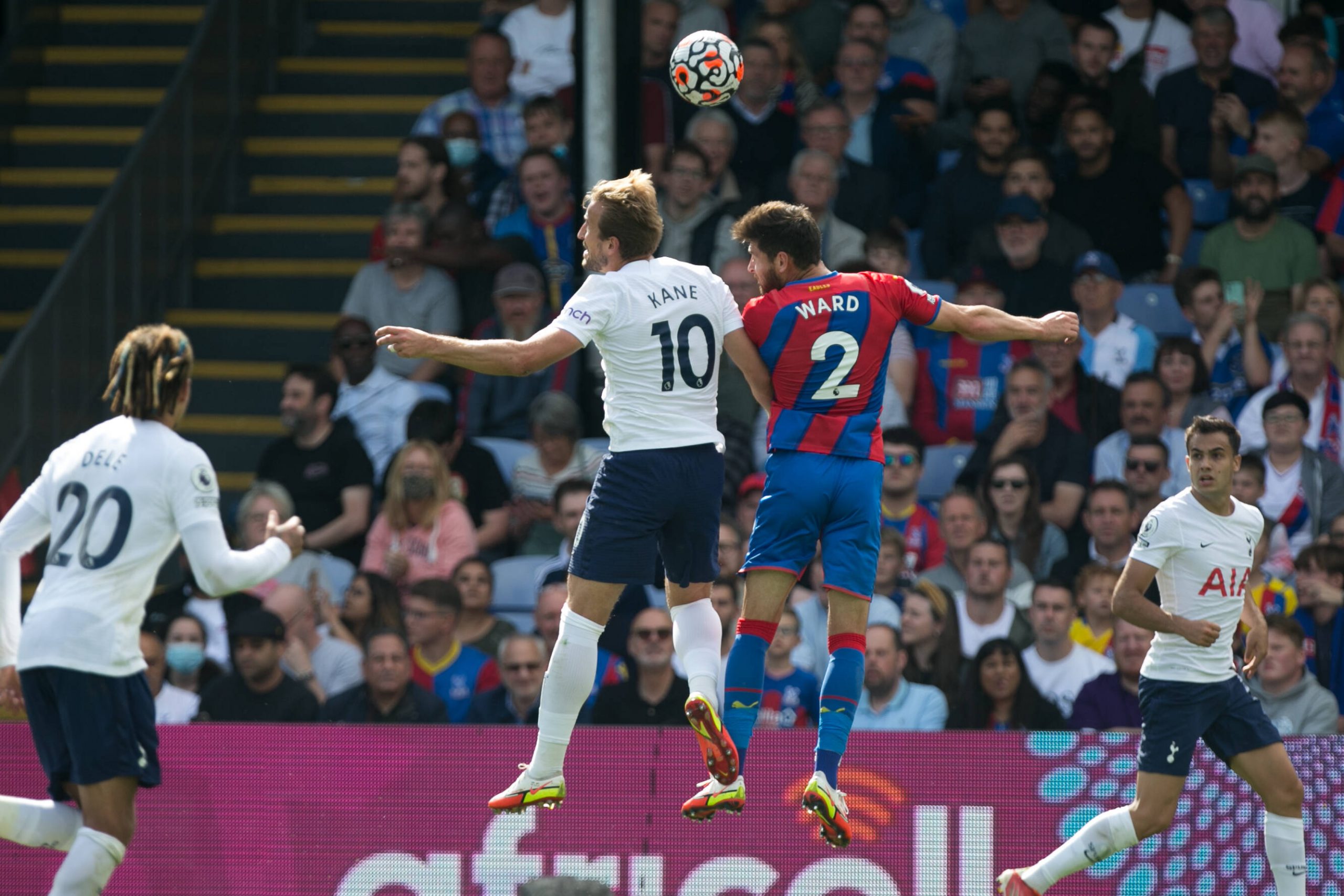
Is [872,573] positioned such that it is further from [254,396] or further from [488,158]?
[254,396]

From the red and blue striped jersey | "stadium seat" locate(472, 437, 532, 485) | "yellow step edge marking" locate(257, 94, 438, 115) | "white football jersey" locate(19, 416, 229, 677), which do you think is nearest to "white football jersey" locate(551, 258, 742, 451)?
the red and blue striped jersey

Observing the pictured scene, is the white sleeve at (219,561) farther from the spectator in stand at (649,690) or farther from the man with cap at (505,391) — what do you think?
the man with cap at (505,391)

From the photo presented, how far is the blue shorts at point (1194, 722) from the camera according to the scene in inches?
321

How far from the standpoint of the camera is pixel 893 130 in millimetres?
13141

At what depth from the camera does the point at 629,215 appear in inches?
289

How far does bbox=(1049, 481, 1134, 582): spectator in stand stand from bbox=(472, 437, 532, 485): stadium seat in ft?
11.5

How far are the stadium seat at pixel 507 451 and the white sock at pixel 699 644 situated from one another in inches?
182

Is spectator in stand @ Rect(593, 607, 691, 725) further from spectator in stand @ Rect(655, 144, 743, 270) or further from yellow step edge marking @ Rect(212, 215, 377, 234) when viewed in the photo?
yellow step edge marking @ Rect(212, 215, 377, 234)

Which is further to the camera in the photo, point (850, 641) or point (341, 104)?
point (341, 104)

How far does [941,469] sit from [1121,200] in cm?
260

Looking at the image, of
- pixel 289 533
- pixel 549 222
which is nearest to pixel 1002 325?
pixel 289 533

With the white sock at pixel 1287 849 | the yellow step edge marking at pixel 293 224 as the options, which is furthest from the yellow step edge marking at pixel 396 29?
the white sock at pixel 1287 849

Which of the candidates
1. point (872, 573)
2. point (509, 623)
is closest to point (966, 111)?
point (509, 623)

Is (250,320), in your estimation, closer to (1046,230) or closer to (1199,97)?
(1046,230)
